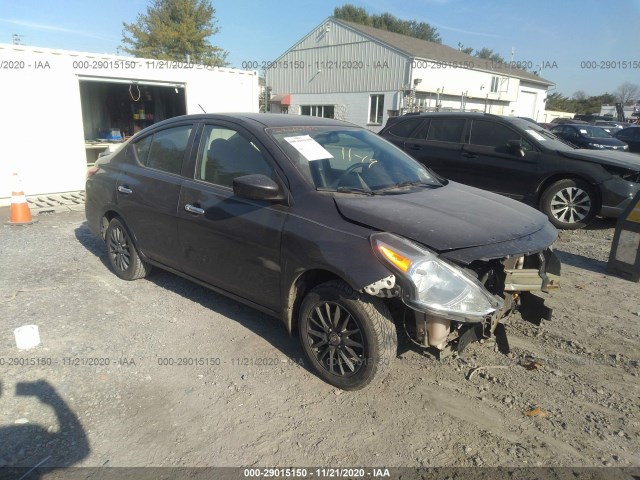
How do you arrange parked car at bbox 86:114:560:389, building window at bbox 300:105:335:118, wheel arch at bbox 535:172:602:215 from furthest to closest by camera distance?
building window at bbox 300:105:335:118, wheel arch at bbox 535:172:602:215, parked car at bbox 86:114:560:389

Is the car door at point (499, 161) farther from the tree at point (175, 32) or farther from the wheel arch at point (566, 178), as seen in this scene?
the tree at point (175, 32)

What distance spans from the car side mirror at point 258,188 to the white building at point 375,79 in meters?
24.5

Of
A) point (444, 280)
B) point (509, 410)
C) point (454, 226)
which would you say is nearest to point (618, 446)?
point (509, 410)

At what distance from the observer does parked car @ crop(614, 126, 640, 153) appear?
56.2ft

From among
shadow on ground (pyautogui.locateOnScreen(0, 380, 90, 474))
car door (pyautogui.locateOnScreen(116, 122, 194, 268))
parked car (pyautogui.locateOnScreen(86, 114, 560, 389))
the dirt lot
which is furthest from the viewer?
car door (pyautogui.locateOnScreen(116, 122, 194, 268))

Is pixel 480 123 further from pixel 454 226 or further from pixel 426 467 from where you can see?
pixel 426 467

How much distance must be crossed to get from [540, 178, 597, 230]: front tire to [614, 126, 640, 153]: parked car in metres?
12.8

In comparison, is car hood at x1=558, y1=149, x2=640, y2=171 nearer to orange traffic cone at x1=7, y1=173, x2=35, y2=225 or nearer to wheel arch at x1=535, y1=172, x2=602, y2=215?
wheel arch at x1=535, y1=172, x2=602, y2=215

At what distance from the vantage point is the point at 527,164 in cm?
734

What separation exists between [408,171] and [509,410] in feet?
6.51

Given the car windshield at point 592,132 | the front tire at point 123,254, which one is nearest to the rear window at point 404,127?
the front tire at point 123,254

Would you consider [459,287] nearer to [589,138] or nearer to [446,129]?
[446,129]

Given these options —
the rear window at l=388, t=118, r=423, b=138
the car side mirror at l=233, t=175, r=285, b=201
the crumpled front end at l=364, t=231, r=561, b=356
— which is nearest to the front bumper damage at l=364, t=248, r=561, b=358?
the crumpled front end at l=364, t=231, r=561, b=356

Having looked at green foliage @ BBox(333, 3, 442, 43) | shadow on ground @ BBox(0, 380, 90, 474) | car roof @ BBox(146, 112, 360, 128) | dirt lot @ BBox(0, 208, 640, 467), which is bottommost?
shadow on ground @ BBox(0, 380, 90, 474)
